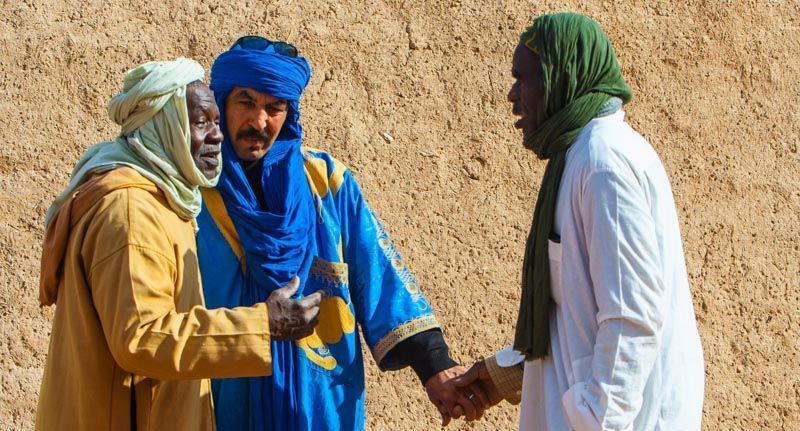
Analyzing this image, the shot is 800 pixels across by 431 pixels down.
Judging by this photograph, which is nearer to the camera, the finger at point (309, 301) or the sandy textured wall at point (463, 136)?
the finger at point (309, 301)

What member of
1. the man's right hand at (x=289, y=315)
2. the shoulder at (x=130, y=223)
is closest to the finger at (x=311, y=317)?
the man's right hand at (x=289, y=315)

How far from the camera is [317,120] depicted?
5891mm

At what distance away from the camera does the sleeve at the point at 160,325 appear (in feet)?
12.4

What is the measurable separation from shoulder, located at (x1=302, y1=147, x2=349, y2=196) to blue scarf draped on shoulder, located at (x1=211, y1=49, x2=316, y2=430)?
0.18 ft

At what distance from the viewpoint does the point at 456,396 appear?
4.88m

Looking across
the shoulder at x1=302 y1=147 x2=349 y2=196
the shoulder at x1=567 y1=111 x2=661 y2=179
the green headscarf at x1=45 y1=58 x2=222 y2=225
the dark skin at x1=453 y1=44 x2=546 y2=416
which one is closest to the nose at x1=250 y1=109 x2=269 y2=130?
the shoulder at x1=302 y1=147 x2=349 y2=196

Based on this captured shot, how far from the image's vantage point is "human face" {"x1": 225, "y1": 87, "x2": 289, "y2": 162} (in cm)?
472

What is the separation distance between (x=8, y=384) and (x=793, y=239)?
138 inches

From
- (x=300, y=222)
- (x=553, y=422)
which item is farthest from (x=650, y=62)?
(x=553, y=422)

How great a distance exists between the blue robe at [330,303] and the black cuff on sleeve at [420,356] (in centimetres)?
3

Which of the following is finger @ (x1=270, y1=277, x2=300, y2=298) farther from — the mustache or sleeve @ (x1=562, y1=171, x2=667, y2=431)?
sleeve @ (x1=562, y1=171, x2=667, y2=431)

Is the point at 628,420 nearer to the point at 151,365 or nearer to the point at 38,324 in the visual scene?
the point at 151,365

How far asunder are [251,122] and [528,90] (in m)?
1.15

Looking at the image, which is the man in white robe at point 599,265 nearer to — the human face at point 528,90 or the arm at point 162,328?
the human face at point 528,90
